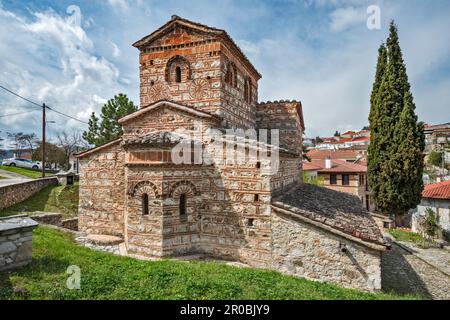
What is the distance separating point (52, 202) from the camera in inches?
577

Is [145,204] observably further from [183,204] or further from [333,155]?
[333,155]

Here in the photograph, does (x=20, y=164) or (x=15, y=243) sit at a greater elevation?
(x=20, y=164)

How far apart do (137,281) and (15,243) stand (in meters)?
2.31

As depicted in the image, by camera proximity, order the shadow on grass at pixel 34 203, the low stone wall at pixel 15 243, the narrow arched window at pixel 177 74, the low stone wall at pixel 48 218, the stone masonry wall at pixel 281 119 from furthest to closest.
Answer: the stone masonry wall at pixel 281 119
the shadow on grass at pixel 34 203
the low stone wall at pixel 48 218
the narrow arched window at pixel 177 74
the low stone wall at pixel 15 243

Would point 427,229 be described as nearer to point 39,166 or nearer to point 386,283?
point 386,283

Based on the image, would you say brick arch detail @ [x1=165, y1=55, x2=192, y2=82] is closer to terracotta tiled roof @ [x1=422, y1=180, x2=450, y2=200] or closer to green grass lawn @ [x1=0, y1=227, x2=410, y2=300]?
green grass lawn @ [x1=0, y1=227, x2=410, y2=300]

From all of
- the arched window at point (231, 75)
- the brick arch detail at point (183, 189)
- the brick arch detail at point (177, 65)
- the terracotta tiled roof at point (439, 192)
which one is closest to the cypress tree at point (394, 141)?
the terracotta tiled roof at point (439, 192)

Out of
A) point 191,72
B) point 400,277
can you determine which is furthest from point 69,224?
point 400,277

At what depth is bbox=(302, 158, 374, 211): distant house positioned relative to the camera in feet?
79.2

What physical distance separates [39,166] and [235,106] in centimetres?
2692

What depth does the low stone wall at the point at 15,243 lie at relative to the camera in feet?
15.7

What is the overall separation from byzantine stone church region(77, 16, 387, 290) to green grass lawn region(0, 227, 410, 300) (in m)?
1.21

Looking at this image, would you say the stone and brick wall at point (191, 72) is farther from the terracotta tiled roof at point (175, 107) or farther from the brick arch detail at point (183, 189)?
the brick arch detail at point (183, 189)

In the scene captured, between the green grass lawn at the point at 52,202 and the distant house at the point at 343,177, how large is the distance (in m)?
18.6
